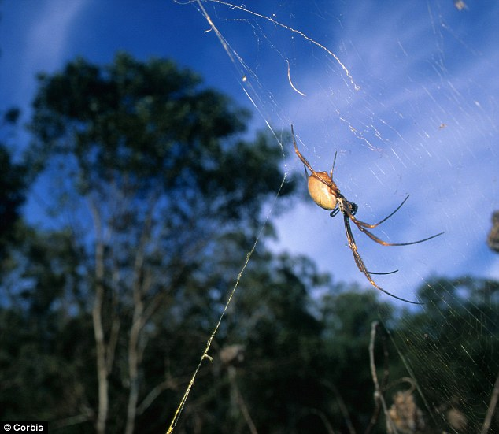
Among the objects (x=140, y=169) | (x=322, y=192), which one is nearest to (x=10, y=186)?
(x=140, y=169)

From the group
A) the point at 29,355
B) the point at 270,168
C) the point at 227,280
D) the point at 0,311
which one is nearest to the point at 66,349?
the point at 29,355

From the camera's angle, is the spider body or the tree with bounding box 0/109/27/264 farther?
the tree with bounding box 0/109/27/264

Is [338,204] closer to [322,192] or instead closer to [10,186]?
[322,192]

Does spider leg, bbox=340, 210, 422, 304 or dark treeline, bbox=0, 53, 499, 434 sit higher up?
dark treeline, bbox=0, 53, 499, 434

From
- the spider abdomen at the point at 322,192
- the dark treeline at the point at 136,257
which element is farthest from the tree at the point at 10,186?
the spider abdomen at the point at 322,192

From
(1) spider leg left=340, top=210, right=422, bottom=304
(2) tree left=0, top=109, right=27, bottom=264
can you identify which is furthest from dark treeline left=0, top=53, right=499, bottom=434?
(1) spider leg left=340, top=210, right=422, bottom=304

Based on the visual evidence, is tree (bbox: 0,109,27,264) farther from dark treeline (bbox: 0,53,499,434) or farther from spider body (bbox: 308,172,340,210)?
spider body (bbox: 308,172,340,210)

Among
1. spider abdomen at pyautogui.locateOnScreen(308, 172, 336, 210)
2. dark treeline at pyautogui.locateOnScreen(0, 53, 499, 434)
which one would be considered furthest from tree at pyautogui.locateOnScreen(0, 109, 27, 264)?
spider abdomen at pyautogui.locateOnScreen(308, 172, 336, 210)

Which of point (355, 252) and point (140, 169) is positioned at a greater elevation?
point (140, 169)

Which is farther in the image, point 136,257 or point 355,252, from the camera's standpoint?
point 136,257
